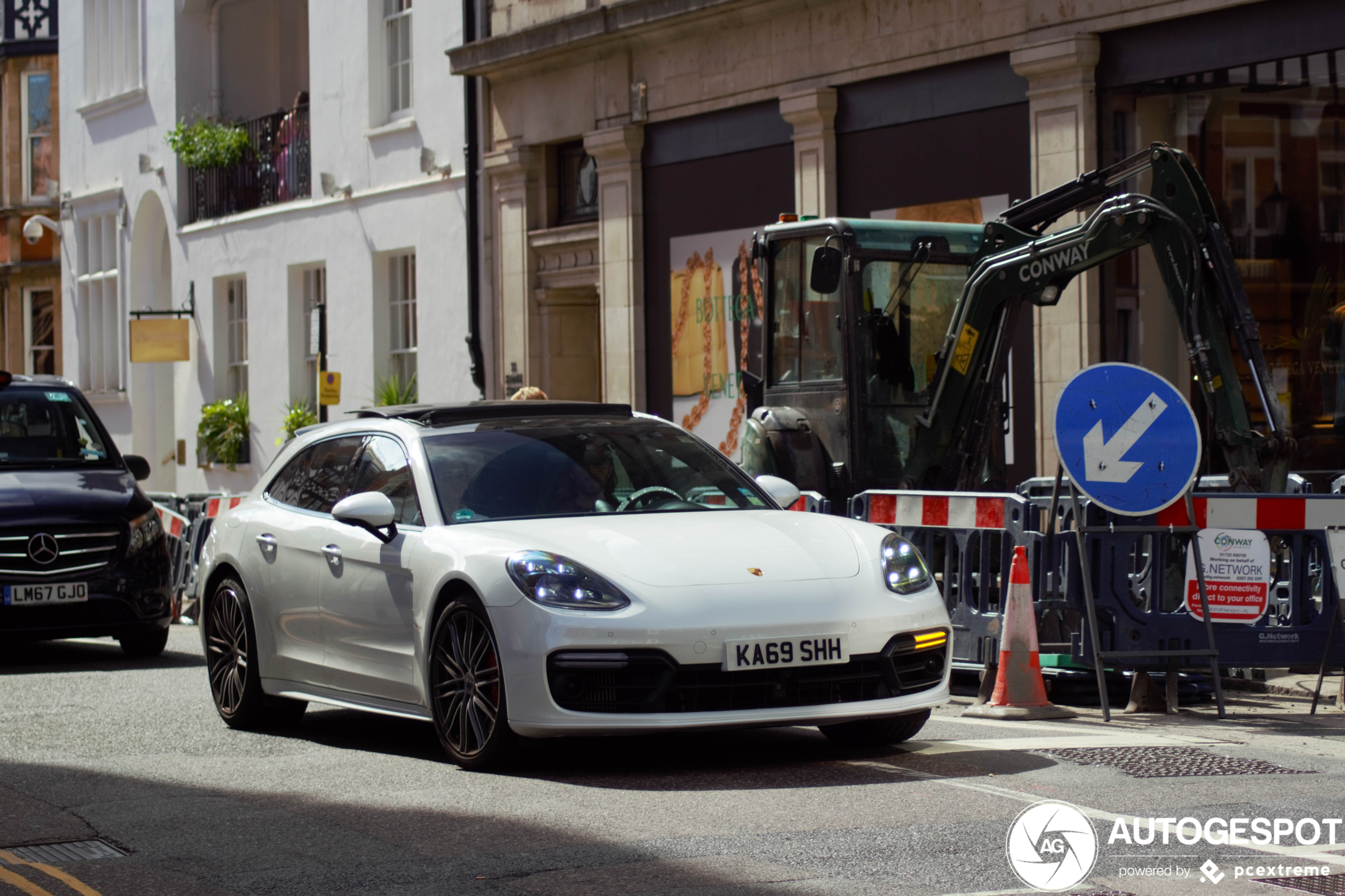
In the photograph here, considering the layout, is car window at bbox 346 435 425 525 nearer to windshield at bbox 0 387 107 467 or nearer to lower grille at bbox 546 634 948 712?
lower grille at bbox 546 634 948 712

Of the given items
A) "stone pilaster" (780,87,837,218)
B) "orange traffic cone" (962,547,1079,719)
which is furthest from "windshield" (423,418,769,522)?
"stone pilaster" (780,87,837,218)

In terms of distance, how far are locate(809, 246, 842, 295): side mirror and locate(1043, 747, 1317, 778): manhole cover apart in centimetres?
495

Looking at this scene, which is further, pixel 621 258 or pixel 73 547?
pixel 621 258

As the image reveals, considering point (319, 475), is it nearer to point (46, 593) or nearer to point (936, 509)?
point (936, 509)

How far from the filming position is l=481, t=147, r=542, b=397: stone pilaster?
23.9 metres

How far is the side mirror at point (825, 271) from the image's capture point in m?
12.6

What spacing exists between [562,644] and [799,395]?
6.39m

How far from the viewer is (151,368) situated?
34.4m

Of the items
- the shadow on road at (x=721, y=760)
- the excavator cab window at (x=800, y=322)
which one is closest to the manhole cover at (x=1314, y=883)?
the shadow on road at (x=721, y=760)

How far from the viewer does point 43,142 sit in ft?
133

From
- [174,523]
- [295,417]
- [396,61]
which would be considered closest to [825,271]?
[174,523]

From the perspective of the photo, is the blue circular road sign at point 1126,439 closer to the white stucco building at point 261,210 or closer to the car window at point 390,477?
the car window at point 390,477

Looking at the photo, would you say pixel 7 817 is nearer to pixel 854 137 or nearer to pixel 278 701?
pixel 278 701

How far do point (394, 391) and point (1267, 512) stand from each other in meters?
17.5
